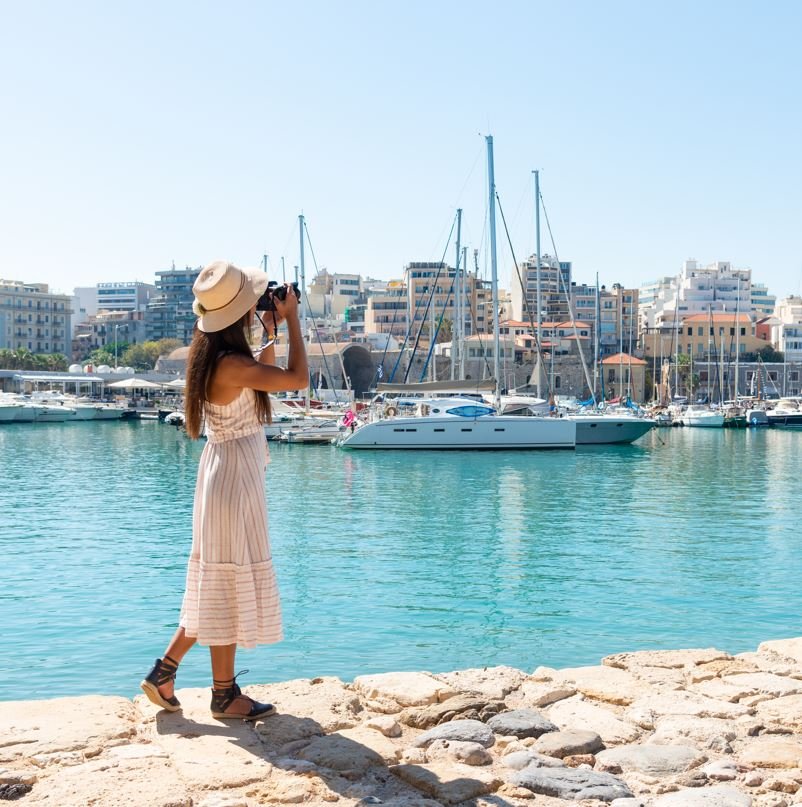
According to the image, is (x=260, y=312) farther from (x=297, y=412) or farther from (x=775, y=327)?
(x=775, y=327)

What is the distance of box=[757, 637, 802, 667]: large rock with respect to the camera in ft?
20.7

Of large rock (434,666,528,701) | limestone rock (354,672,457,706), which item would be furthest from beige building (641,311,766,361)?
limestone rock (354,672,457,706)

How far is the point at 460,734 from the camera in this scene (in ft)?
14.9

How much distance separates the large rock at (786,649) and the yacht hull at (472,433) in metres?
33.7

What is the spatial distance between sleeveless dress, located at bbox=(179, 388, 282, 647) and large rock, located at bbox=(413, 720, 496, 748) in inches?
30.6

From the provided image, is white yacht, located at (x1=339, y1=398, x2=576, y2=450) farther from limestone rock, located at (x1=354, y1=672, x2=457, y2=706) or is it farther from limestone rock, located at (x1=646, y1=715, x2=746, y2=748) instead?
limestone rock, located at (x1=646, y1=715, x2=746, y2=748)

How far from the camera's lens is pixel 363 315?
411ft

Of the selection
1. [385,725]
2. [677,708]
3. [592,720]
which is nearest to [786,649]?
[677,708]

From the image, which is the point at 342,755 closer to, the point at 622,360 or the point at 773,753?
the point at 773,753

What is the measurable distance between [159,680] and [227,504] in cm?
85

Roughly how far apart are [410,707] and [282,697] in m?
0.62

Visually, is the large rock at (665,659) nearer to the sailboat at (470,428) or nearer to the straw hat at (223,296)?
the straw hat at (223,296)

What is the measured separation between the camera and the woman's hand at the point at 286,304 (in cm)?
480

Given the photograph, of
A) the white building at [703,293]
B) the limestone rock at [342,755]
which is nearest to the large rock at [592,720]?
the limestone rock at [342,755]
